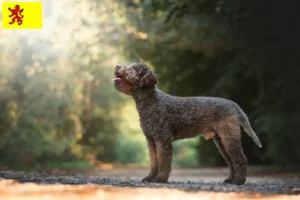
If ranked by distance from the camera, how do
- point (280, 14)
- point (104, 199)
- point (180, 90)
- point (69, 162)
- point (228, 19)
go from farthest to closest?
point (69, 162) < point (180, 90) < point (228, 19) < point (280, 14) < point (104, 199)

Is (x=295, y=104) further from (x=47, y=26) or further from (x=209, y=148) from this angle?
(x=47, y=26)

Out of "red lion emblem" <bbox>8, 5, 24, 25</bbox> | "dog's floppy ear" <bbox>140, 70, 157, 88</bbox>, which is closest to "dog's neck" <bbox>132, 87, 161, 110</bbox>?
"dog's floppy ear" <bbox>140, 70, 157, 88</bbox>

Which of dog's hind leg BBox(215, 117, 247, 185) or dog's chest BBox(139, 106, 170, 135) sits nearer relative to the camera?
dog's chest BBox(139, 106, 170, 135)

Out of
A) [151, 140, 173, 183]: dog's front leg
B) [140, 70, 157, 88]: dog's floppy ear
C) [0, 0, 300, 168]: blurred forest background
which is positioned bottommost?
[151, 140, 173, 183]: dog's front leg

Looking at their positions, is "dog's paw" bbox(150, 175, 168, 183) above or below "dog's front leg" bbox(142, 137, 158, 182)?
below

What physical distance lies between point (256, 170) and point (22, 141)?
291 inches

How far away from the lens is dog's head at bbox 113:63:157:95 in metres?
7.96

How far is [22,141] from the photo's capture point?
59.7 ft

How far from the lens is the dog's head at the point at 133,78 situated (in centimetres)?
796

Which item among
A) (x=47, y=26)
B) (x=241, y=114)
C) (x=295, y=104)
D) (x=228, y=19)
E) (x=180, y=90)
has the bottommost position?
(x=241, y=114)

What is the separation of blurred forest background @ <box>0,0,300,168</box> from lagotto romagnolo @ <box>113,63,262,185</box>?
5.26m

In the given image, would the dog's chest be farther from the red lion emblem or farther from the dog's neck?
the red lion emblem

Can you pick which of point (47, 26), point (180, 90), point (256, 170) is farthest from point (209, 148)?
point (47, 26)

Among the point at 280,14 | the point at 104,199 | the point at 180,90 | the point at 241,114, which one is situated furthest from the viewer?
the point at 180,90
